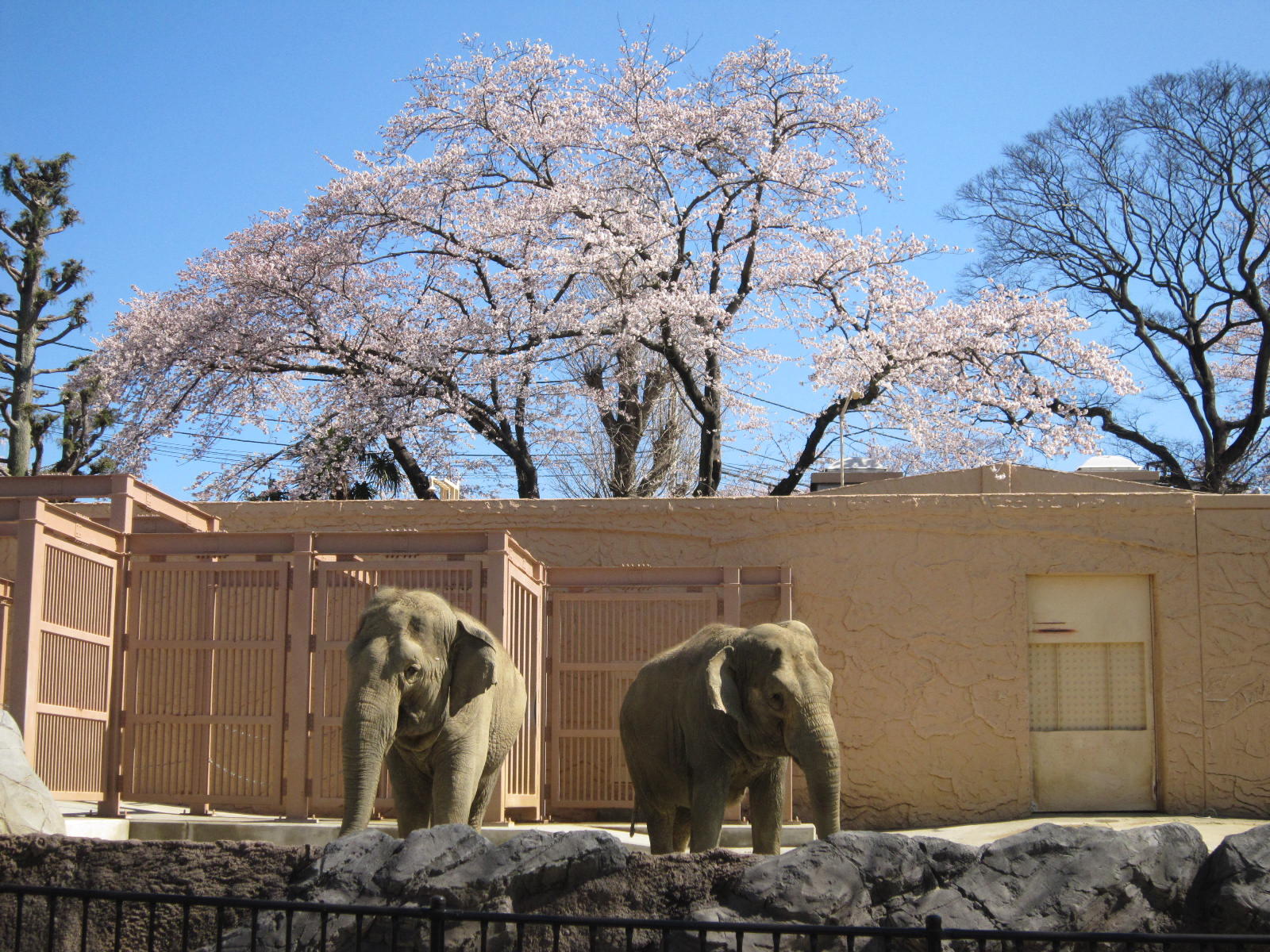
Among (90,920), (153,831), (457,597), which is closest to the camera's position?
(90,920)

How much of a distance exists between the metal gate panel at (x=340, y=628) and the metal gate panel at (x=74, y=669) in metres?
1.70

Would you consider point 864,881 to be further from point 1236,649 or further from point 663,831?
point 1236,649

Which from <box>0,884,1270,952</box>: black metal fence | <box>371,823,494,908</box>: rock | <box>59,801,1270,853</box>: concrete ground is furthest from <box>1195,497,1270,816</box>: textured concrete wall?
<box>371,823,494,908</box>: rock

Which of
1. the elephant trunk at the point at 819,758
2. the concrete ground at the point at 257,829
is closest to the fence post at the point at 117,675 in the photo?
the concrete ground at the point at 257,829

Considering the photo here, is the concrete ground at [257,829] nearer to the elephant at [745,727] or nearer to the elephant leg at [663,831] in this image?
the elephant leg at [663,831]

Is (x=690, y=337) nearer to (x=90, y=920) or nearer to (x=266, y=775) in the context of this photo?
(x=266, y=775)

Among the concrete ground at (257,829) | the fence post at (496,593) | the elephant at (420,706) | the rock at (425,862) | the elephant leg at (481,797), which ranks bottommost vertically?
the concrete ground at (257,829)

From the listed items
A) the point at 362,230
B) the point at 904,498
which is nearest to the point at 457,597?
the point at 904,498

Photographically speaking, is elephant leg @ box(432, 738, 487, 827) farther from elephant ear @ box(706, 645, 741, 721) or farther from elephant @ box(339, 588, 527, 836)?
elephant ear @ box(706, 645, 741, 721)

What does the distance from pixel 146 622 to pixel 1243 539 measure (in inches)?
417

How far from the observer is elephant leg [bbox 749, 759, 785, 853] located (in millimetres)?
9195

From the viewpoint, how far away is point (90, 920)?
20.9ft

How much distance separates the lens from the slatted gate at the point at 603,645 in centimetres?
1403

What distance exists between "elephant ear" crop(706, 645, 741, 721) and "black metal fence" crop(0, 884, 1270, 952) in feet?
10.9
